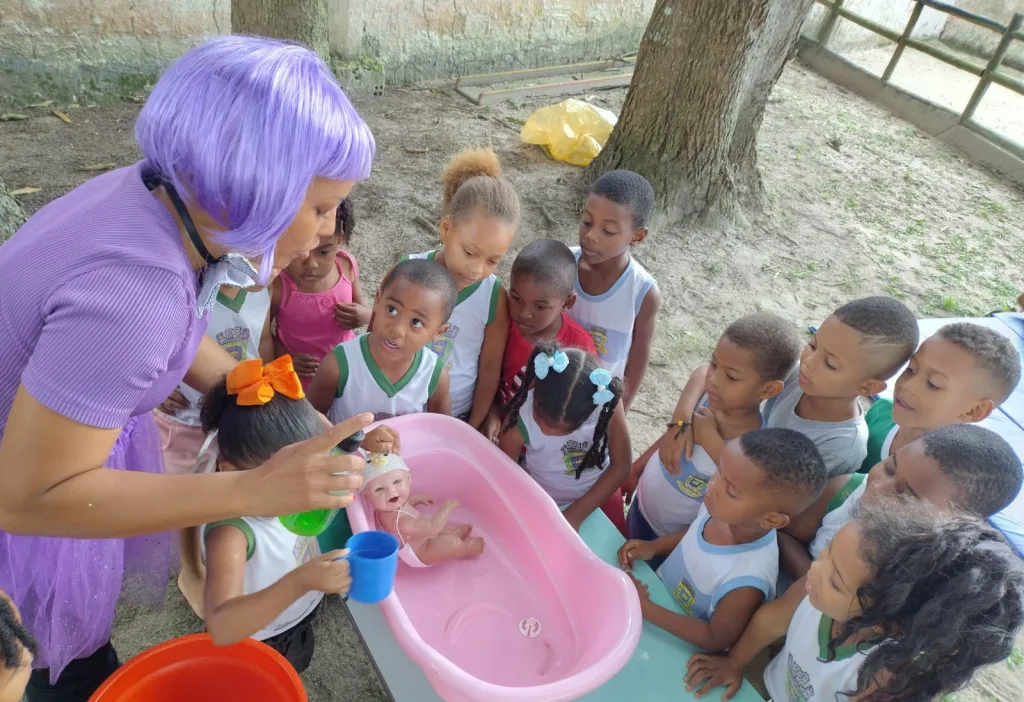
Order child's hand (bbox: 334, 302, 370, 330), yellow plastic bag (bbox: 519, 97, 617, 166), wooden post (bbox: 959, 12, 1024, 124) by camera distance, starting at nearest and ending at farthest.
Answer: child's hand (bbox: 334, 302, 370, 330), yellow plastic bag (bbox: 519, 97, 617, 166), wooden post (bbox: 959, 12, 1024, 124)

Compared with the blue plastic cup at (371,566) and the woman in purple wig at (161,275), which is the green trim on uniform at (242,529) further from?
the woman in purple wig at (161,275)

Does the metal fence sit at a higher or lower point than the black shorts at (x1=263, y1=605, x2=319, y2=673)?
higher

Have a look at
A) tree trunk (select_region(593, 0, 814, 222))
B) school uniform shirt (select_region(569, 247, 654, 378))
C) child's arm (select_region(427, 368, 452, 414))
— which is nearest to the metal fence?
tree trunk (select_region(593, 0, 814, 222))

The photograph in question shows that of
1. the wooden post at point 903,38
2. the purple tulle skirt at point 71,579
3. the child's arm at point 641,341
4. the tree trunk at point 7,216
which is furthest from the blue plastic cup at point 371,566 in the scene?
the wooden post at point 903,38

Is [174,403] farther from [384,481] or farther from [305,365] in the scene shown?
[384,481]

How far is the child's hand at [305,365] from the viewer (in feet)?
8.11

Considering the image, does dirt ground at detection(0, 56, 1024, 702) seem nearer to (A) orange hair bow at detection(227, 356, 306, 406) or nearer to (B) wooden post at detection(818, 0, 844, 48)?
(A) orange hair bow at detection(227, 356, 306, 406)

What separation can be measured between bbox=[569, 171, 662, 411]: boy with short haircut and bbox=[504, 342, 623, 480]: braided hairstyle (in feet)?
1.66

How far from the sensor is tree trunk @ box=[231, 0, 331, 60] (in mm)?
3660

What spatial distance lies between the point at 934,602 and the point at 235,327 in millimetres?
1977

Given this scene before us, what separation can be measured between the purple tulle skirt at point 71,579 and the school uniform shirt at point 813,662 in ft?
4.83

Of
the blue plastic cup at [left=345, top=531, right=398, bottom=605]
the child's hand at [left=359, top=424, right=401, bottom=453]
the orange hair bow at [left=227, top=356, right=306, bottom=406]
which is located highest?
the orange hair bow at [left=227, top=356, right=306, bottom=406]

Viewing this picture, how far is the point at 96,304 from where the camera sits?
96cm

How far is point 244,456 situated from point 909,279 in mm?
4749
